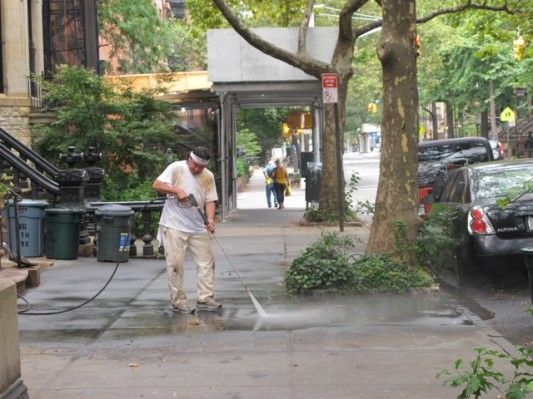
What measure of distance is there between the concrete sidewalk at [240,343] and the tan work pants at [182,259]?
0.27 metres

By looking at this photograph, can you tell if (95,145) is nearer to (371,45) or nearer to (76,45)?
(76,45)

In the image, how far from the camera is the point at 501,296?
1011 centimetres

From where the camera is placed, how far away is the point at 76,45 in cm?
2600

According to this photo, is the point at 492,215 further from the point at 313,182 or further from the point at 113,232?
the point at 313,182

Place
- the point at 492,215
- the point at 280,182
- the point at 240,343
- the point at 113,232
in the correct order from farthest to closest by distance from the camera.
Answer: the point at 280,182
the point at 113,232
the point at 492,215
the point at 240,343

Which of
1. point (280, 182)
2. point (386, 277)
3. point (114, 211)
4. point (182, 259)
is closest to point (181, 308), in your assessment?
point (182, 259)

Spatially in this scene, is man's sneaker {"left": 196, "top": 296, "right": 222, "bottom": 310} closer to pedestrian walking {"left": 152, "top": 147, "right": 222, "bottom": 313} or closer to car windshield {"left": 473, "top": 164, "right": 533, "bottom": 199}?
pedestrian walking {"left": 152, "top": 147, "right": 222, "bottom": 313}

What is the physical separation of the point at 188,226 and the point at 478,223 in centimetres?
347

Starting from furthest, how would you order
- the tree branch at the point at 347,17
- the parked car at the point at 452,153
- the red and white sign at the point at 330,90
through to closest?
the parked car at the point at 452,153
the tree branch at the point at 347,17
the red and white sign at the point at 330,90

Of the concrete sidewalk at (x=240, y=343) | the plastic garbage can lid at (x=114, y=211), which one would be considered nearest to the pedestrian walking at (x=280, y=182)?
the plastic garbage can lid at (x=114, y=211)

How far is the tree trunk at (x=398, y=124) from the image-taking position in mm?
10992

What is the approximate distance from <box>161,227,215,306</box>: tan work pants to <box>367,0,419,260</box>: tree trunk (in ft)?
9.00

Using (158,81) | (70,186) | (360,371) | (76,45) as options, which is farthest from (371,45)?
(360,371)

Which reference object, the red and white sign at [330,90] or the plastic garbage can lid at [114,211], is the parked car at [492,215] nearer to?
the red and white sign at [330,90]
